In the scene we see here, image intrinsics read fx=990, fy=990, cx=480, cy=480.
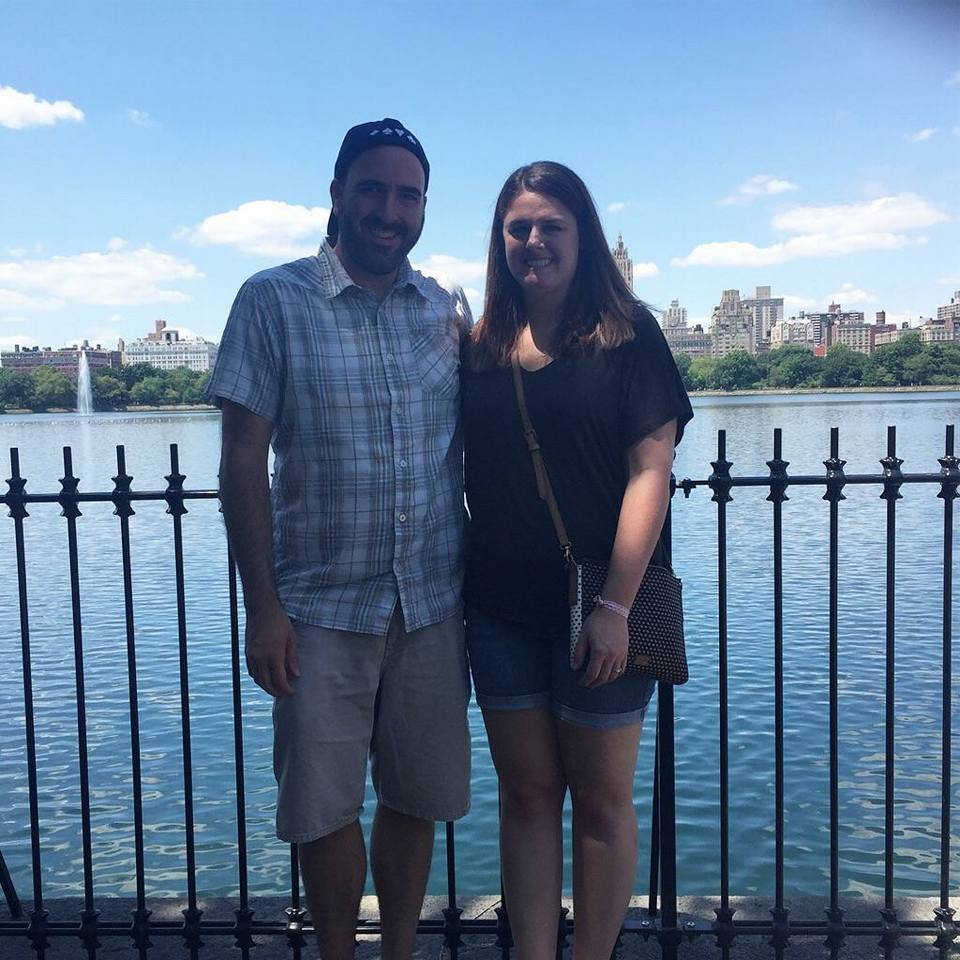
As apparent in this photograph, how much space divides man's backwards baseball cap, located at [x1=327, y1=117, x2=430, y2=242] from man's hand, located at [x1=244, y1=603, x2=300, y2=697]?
1234 millimetres

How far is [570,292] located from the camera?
109 inches

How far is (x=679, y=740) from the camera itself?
24.8 ft

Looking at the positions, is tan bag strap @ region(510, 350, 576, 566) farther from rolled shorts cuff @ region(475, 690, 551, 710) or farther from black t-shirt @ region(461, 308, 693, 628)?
rolled shorts cuff @ region(475, 690, 551, 710)

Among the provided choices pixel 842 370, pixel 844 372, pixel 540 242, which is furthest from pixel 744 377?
pixel 540 242

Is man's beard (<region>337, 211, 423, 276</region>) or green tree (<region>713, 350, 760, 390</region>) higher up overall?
green tree (<region>713, 350, 760, 390</region>)

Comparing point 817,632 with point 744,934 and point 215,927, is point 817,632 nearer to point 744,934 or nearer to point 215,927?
point 744,934

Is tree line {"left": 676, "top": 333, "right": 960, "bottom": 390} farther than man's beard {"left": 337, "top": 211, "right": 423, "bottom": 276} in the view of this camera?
Yes

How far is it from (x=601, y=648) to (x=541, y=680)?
27 cm

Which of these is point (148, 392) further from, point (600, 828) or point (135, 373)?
point (600, 828)

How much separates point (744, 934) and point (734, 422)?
156ft

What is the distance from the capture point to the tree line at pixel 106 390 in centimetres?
10006

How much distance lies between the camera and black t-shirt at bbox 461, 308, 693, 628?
2629 millimetres

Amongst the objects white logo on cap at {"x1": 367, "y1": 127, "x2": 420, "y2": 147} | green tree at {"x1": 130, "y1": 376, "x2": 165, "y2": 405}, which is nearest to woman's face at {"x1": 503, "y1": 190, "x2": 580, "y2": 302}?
white logo on cap at {"x1": 367, "y1": 127, "x2": 420, "y2": 147}

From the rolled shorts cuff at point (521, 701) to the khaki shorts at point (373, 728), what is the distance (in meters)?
0.14
